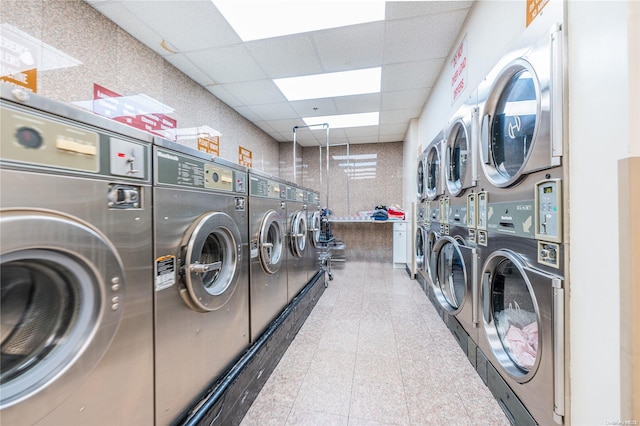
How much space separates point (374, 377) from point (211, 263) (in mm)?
1268

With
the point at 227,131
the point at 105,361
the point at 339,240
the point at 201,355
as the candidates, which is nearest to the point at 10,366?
the point at 105,361

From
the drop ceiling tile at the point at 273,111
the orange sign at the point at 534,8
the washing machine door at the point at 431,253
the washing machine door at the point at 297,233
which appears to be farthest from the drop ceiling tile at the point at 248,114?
the orange sign at the point at 534,8

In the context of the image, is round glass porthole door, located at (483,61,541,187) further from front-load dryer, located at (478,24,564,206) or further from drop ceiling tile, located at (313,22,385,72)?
drop ceiling tile, located at (313,22,385,72)

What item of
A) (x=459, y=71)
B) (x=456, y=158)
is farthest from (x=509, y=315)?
(x=459, y=71)

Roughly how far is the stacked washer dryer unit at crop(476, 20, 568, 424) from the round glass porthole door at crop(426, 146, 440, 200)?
1115mm

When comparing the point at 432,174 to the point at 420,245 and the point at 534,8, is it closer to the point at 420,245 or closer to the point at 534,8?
the point at 420,245

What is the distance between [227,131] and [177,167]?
9.49 feet

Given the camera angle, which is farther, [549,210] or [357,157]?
[357,157]

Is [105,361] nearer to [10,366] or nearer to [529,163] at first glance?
[10,366]

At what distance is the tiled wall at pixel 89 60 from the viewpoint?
1.53 m

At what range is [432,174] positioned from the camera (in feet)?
9.35

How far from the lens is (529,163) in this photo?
108cm

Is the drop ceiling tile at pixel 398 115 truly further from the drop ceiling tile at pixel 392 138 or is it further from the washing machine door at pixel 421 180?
the washing machine door at pixel 421 180

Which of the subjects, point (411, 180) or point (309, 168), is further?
point (309, 168)
